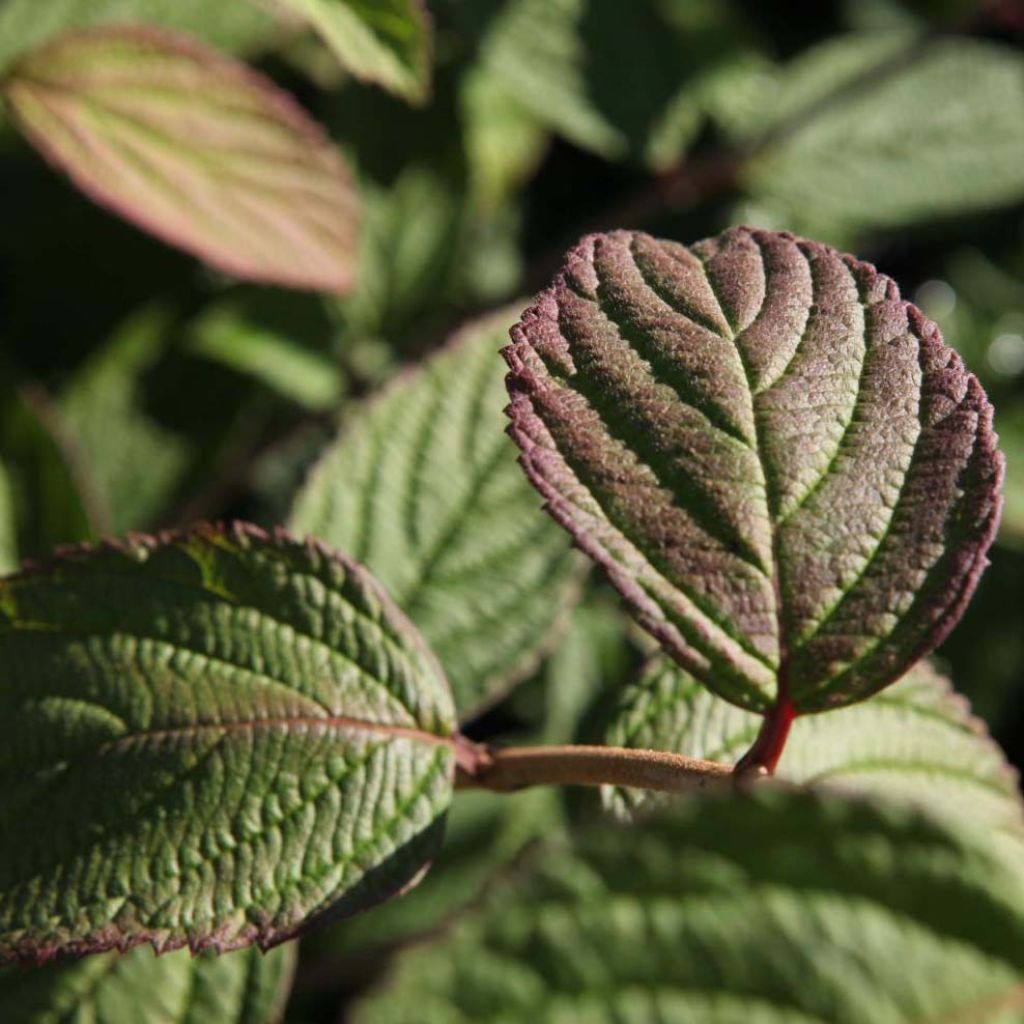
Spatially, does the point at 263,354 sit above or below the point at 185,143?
below

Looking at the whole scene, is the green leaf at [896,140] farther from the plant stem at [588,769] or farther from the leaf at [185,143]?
the plant stem at [588,769]

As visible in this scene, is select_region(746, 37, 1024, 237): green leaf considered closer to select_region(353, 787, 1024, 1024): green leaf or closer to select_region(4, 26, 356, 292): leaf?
select_region(4, 26, 356, 292): leaf

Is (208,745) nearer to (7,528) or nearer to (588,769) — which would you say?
(588,769)

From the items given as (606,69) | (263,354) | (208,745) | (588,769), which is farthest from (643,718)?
(606,69)

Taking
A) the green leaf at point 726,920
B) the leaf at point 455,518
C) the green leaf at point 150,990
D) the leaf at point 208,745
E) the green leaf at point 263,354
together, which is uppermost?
the green leaf at point 726,920

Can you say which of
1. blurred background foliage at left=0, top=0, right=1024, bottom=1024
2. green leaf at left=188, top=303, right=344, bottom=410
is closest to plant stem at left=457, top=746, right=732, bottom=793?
blurred background foliage at left=0, top=0, right=1024, bottom=1024

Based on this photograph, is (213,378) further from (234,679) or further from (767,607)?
(767,607)

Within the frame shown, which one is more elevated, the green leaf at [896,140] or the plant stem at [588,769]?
the plant stem at [588,769]

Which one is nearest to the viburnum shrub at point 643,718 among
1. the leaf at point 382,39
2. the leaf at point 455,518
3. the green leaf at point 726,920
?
the green leaf at point 726,920
